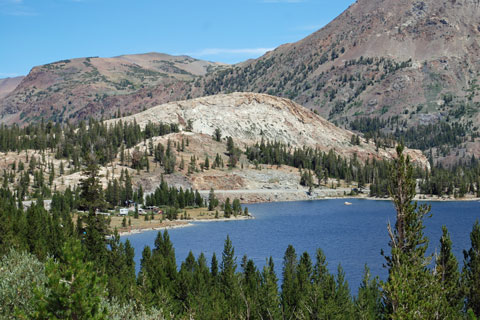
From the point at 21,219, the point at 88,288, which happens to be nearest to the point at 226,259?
the point at 21,219

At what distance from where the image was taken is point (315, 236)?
147 m

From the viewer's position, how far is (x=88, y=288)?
118 feet

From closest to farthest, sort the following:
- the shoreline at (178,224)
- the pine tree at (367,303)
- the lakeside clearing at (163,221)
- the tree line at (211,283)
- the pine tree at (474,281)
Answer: the tree line at (211,283), the pine tree at (367,303), the pine tree at (474,281), the shoreline at (178,224), the lakeside clearing at (163,221)

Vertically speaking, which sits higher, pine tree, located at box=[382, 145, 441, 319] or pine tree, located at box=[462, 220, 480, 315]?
pine tree, located at box=[382, 145, 441, 319]

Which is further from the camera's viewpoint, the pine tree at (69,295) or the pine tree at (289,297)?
the pine tree at (289,297)

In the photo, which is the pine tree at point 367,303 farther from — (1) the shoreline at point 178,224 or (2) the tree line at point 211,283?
(1) the shoreline at point 178,224

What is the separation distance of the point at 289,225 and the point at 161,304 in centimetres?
10696

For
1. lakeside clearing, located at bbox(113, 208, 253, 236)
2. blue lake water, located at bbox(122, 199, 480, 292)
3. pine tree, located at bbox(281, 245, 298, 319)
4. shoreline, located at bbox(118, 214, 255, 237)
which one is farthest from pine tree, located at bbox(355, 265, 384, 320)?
shoreline, located at bbox(118, 214, 255, 237)

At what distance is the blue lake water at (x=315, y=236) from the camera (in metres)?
115

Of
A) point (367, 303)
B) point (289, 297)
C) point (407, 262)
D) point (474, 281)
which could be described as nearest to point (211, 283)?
point (289, 297)

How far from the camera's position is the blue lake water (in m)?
115

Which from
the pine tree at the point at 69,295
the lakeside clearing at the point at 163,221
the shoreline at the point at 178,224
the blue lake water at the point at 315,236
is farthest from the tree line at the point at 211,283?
the lakeside clearing at the point at 163,221

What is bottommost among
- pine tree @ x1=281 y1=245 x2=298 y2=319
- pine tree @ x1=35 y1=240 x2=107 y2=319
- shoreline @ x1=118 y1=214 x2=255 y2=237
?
pine tree @ x1=281 y1=245 x2=298 y2=319

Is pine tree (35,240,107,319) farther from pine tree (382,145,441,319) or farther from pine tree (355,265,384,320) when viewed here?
pine tree (355,265,384,320)
